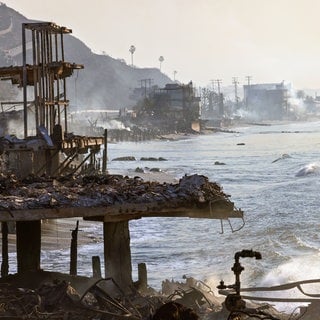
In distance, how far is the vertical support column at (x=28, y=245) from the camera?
50.6 ft

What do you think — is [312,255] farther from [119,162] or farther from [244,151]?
[244,151]

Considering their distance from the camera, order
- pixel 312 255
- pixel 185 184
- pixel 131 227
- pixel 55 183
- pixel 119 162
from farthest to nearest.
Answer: pixel 119 162 < pixel 131 227 < pixel 312 255 < pixel 55 183 < pixel 185 184

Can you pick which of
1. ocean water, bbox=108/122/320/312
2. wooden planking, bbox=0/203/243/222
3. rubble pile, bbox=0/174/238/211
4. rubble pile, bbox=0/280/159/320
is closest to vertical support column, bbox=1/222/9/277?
rubble pile, bbox=0/174/238/211

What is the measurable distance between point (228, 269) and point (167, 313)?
17.0m

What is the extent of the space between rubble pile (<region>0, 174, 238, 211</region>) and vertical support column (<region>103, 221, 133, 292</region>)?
715 mm

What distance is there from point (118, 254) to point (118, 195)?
151cm

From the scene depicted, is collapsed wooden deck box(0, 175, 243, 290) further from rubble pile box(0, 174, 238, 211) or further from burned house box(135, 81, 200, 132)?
burned house box(135, 81, 200, 132)

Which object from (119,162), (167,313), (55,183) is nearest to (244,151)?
(119,162)

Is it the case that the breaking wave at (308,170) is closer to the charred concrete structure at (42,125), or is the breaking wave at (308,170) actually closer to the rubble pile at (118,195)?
the charred concrete structure at (42,125)

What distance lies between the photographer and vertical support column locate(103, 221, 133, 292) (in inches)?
579

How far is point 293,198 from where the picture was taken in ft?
154

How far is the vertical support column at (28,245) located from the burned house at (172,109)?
412 ft

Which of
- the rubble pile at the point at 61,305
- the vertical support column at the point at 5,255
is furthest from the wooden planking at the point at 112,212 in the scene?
the vertical support column at the point at 5,255

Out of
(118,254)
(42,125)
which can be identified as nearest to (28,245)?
(118,254)
